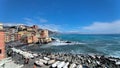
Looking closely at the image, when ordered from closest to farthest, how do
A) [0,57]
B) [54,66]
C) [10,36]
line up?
[0,57] < [54,66] < [10,36]

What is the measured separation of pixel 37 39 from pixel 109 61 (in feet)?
261

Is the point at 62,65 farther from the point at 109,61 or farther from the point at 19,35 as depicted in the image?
the point at 19,35

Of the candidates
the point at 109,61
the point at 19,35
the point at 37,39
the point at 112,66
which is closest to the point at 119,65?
the point at 112,66

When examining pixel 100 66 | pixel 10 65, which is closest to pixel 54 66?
pixel 10 65

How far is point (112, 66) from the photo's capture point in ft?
155

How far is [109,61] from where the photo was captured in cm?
5244

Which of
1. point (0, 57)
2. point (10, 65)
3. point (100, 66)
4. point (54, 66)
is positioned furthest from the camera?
point (100, 66)

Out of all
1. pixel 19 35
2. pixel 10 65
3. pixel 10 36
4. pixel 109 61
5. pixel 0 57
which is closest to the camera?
pixel 10 65

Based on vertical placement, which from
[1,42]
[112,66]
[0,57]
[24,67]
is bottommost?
[112,66]

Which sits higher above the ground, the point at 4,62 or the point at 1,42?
the point at 1,42

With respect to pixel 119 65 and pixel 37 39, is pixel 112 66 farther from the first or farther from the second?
pixel 37 39

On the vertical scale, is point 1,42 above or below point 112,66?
above

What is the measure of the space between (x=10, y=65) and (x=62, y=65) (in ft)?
42.2

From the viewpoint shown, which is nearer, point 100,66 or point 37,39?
point 100,66
